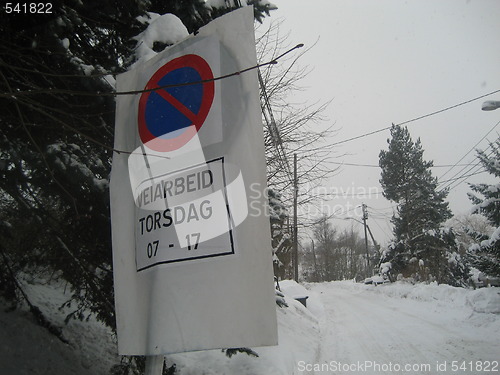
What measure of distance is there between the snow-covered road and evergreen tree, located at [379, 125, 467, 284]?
13.3 meters

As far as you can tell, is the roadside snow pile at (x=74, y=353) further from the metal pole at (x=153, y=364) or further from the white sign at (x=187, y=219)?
the white sign at (x=187, y=219)

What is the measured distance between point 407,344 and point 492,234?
6.27 m

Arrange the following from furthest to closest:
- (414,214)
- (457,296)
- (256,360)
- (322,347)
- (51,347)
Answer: (414,214) → (457,296) → (322,347) → (256,360) → (51,347)

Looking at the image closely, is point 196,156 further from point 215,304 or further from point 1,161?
point 1,161

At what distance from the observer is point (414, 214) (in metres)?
26.6

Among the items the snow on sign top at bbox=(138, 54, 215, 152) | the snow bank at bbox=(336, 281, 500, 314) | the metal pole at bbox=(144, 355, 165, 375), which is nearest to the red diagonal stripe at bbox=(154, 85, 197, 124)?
the snow on sign top at bbox=(138, 54, 215, 152)

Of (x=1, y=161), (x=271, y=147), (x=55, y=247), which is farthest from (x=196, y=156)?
(x=271, y=147)

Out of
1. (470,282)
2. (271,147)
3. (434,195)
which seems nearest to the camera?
(271,147)

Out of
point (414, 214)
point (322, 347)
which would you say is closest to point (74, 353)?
point (322, 347)

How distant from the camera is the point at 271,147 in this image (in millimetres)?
9055

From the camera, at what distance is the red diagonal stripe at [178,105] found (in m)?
1.43

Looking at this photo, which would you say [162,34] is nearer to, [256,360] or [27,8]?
[27,8]

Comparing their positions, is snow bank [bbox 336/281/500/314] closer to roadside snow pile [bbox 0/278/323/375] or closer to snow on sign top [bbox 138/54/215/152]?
roadside snow pile [bbox 0/278/323/375]

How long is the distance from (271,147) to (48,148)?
6.85 meters
